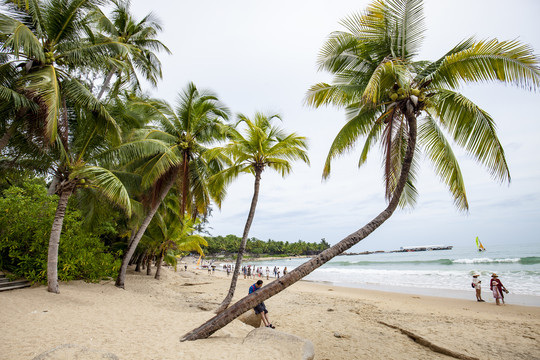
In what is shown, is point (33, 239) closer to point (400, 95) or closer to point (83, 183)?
point (83, 183)

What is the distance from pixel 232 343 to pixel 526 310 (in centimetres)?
1260

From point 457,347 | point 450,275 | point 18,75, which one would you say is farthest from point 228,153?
point 450,275

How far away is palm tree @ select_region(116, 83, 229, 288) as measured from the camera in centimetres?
1138

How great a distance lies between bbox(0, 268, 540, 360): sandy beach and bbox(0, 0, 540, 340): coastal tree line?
63 cm

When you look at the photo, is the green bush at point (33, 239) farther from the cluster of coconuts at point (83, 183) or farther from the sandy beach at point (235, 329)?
the cluster of coconuts at point (83, 183)

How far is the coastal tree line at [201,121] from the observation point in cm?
540

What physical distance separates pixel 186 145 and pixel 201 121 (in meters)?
1.34

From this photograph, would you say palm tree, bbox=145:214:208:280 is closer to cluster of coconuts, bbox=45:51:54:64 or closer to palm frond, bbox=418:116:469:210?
cluster of coconuts, bbox=45:51:54:64

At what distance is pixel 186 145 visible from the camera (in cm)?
1156

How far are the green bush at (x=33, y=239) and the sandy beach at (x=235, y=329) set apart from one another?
0.68 meters

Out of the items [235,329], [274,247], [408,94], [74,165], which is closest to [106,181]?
[74,165]

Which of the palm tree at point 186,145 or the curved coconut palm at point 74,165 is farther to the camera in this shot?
the palm tree at point 186,145

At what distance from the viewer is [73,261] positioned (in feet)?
30.4

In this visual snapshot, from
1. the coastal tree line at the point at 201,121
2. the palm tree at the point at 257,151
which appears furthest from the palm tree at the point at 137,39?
the palm tree at the point at 257,151
